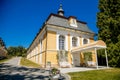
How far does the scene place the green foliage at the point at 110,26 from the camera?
1678 cm

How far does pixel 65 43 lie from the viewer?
61.6 ft

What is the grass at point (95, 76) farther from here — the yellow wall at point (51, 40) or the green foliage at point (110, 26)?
the yellow wall at point (51, 40)

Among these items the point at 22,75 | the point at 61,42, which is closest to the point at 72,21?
the point at 61,42

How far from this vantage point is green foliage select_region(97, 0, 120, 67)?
55.0 ft

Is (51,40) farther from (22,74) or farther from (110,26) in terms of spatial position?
(110,26)

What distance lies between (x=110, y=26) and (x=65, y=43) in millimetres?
7250

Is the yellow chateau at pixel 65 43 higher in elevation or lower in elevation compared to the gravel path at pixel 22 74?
higher

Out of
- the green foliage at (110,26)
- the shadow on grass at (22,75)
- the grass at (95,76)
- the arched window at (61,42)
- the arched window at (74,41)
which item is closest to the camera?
the shadow on grass at (22,75)

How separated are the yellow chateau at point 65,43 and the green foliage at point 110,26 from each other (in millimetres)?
2417

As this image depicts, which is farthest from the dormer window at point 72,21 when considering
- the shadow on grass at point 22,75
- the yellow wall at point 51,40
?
the shadow on grass at point 22,75

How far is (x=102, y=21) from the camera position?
19.4 metres

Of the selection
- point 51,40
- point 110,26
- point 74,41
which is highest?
point 110,26

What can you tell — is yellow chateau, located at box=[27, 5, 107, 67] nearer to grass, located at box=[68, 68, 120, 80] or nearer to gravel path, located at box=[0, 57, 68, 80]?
gravel path, located at box=[0, 57, 68, 80]

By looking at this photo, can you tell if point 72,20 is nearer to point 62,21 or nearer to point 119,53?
point 62,21
